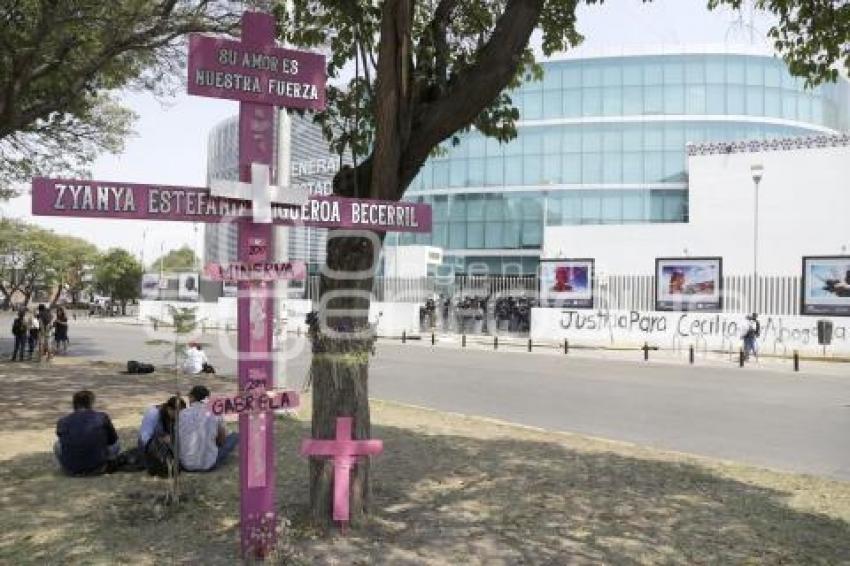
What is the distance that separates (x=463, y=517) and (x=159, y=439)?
2.95m

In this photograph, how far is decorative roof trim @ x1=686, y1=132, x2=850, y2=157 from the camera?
98.0 ft

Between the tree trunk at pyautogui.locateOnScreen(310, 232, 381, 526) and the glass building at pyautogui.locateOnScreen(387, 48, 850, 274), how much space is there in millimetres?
43447

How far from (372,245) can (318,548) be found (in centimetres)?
211

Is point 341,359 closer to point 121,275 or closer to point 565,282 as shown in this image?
point 565,282

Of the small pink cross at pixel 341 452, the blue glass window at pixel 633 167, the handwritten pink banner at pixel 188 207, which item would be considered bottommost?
the small pink cross at pixel 341 452

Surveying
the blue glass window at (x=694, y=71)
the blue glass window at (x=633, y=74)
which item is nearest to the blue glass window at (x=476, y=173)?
the blue glass window at (x=633, y=74)

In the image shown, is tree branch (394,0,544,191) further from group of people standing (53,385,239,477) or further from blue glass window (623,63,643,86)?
blue glass window (623,63,643,86)

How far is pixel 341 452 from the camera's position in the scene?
209 inches

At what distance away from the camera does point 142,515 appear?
18.6 feet

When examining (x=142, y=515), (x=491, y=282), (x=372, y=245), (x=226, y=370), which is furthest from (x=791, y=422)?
(x=491, y=282)

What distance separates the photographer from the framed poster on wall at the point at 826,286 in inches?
1021

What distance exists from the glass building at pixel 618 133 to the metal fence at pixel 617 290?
568 inches

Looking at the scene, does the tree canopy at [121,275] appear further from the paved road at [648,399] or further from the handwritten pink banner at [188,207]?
the handwritten pink banner at [188,207]

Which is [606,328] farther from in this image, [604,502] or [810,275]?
[604,502]
